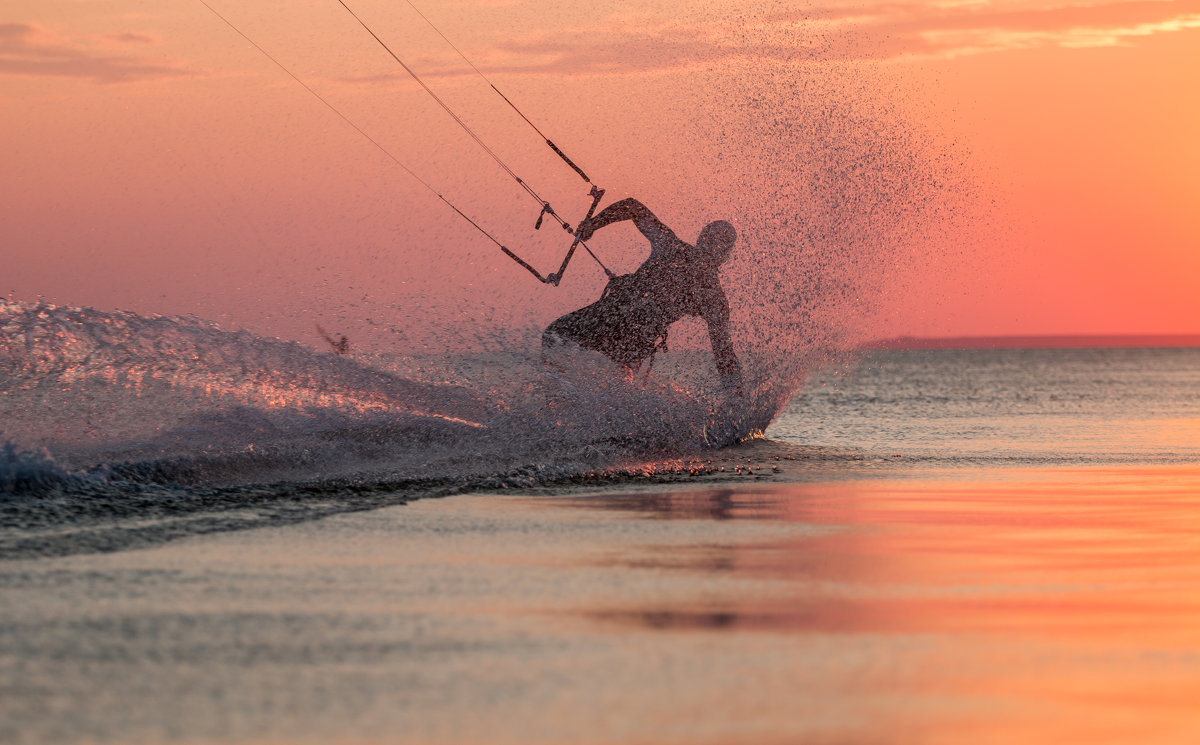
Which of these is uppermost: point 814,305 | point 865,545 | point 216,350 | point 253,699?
point 814,305

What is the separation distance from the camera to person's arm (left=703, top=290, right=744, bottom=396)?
55.0 ft

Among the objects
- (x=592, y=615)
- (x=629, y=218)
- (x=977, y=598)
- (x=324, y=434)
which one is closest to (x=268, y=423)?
(x=324, y=434)

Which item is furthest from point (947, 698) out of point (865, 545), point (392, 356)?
point (392, 356)

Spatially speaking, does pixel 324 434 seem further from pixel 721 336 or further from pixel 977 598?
pixel 977 598

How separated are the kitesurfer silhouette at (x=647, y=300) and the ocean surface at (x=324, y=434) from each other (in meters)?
0.35

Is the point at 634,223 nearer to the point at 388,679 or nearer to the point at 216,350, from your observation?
the point at 216,350

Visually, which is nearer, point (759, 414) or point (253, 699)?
point (253, 699)

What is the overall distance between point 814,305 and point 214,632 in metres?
14.3

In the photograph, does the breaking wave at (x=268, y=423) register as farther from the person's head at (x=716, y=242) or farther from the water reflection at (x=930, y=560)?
the water reflection at (x=930, y=560)

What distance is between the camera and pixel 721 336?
17.0m

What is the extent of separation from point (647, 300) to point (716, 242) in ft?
4.49

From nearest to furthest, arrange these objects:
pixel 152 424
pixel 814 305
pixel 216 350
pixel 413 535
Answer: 1. pixel 413 535
2. pixel 152 424
3. pixel 216 350
4. pixel 814 305

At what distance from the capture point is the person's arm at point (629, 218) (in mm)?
15086

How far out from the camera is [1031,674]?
16.3 feet
